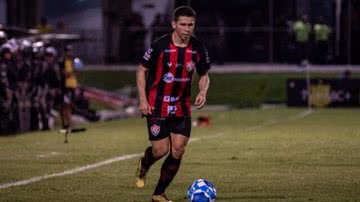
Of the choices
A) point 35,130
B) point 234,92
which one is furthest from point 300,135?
point 234,92

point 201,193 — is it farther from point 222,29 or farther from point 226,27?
point 226,27

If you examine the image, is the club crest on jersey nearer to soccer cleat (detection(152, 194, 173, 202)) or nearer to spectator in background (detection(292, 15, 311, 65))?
soccer cleat (detection(152, 194, 173, 202))

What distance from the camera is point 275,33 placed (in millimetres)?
45781

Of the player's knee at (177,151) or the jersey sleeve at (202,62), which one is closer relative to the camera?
the player's knee at (177,151)

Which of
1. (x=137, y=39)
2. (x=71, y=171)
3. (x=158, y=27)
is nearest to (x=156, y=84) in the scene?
(x=71, y=171)

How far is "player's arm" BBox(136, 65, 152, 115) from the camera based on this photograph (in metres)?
12.3

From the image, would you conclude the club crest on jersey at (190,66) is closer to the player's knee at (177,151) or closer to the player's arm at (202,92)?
the player's arm at (202,92)

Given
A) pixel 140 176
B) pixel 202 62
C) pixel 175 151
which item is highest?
pixel 202 62

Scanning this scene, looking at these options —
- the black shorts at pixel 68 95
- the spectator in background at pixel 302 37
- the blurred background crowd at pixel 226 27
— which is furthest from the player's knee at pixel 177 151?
the spectator in background at pixel 302 37

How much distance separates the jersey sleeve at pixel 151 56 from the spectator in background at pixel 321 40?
3062 centimetres

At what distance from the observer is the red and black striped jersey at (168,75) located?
12406mm

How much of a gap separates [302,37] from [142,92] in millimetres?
31227

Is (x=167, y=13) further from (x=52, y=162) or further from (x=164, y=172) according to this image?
(x=164, y=172)

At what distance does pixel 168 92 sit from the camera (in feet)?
40.8
